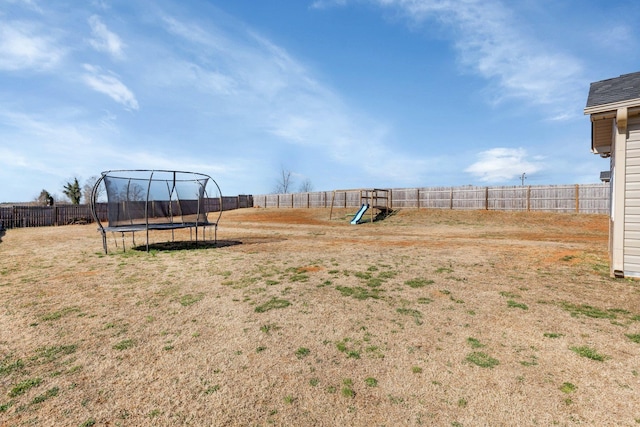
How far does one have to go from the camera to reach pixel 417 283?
5.53 meters

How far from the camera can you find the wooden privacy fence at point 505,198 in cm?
1986

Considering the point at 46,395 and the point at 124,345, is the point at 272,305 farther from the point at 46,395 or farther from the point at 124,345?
the point at 46,395

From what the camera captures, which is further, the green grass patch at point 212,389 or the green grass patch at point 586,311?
the green grass patch at point 586,311

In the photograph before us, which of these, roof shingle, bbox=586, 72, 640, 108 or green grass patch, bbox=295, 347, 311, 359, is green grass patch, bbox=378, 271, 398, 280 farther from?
roof shingle, bbox=586, 72, 640, 108

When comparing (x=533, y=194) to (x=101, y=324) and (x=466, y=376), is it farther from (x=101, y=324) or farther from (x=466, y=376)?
(x=101, y=324)

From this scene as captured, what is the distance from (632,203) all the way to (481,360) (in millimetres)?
5069

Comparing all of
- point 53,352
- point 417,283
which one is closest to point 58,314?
point 53,352

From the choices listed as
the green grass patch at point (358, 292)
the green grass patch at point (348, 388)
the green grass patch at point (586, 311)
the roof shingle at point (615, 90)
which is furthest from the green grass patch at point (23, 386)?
the roof shingle at point (615, 90)

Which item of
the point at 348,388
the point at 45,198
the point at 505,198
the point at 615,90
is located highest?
the point at 615,90

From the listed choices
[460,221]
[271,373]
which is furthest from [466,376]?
[460,221]

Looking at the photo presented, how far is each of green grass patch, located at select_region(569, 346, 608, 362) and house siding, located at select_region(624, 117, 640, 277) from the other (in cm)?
386

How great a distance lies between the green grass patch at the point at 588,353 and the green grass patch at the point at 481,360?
0.90 m

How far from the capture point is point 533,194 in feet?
71.9

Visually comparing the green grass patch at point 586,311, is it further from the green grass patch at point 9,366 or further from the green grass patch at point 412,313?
the green grass patch at point 9,366
